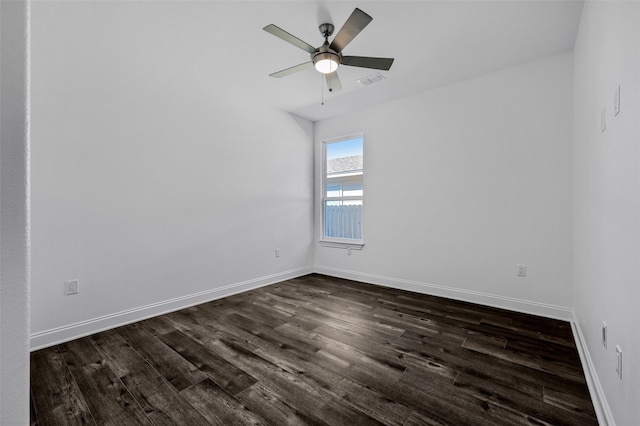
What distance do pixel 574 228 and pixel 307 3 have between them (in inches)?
121

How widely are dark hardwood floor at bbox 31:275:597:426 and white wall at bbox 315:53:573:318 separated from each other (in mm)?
520

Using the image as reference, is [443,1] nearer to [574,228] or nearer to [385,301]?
[574,228]

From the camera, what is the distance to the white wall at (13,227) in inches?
17.3

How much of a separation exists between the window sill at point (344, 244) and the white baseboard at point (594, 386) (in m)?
2.55

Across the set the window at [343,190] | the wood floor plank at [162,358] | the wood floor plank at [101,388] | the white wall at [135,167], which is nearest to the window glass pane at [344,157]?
the window at [343,190]

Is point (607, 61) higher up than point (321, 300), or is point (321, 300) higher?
point (607, 61)

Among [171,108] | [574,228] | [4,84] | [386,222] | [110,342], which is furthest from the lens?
[386,222]

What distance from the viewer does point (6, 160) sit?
17.7 inches

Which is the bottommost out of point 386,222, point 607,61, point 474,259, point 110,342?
point 110,342

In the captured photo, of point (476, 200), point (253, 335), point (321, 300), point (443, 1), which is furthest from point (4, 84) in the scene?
point (476, 200)

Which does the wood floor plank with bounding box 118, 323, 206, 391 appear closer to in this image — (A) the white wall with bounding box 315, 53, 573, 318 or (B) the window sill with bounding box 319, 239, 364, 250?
(B) the window sill with bounding box 319, 239, 364, 250

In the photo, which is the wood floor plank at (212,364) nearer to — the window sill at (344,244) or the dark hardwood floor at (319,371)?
the dark hardwood floor at (319,371)

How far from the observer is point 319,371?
187cm

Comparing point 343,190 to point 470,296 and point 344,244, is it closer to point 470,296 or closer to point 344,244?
point 344,244
